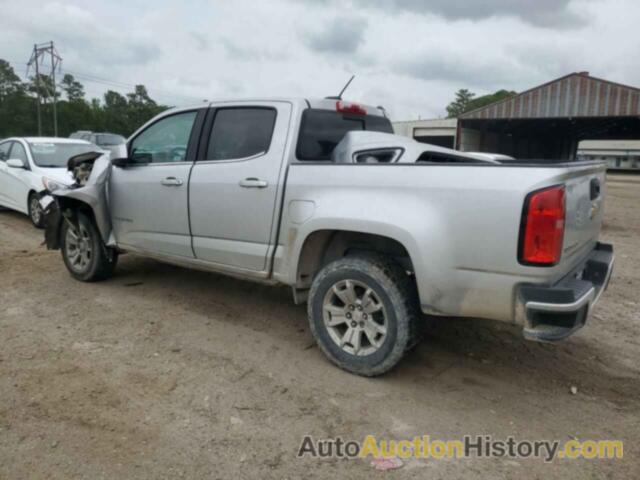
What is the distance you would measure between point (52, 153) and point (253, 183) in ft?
21.4

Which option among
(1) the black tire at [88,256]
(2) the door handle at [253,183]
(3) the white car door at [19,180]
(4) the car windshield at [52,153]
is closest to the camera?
(2) the door handle at [253,183]

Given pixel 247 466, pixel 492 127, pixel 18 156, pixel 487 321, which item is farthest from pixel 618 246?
pixel 492 127

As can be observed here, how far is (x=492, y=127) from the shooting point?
2866 centimetres

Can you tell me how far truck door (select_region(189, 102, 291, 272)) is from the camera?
3.76m

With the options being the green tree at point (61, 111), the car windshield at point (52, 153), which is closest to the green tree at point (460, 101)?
the green tree at point (61, 111)

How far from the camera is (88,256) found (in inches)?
212

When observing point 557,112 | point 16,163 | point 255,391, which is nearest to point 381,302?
point 255,391

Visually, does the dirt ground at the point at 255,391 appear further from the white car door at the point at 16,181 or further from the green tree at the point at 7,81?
the green tree at the point at 7,81

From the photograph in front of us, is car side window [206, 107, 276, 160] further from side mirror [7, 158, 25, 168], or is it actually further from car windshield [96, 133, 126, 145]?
car windshield [96, 133, 126, 145]

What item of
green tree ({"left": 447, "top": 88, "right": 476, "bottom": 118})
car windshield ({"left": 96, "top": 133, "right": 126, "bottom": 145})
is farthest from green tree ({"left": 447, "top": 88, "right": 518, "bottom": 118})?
car windshield ({"left": 96, "top": 133, "right": 126, "bottom": 145})

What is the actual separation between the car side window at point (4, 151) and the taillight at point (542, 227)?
9.52m

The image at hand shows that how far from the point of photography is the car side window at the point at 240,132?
391 cm

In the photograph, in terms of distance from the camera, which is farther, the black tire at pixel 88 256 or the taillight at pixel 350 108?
the black tire at pixel 88 256

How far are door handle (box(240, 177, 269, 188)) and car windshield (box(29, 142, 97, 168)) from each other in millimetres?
6059
